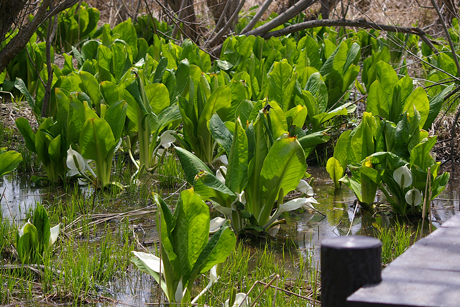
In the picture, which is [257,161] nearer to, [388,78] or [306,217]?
[306,217]

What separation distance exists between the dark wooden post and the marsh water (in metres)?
0.90

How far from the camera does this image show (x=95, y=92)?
3.23 meters

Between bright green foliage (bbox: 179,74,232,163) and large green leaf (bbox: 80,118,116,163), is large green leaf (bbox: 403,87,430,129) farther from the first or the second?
large green leaf (bbox: 80,118,116,163)

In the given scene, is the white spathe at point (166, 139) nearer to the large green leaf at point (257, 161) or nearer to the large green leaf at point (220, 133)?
the large green leaf at point (220, 133)

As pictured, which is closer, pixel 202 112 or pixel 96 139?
pixel 96 139

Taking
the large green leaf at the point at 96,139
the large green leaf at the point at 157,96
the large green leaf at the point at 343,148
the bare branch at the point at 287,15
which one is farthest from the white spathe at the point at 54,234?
the bare branch at the point at 287,15

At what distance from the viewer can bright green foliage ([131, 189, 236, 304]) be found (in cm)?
154

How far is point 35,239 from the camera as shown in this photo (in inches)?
73.2

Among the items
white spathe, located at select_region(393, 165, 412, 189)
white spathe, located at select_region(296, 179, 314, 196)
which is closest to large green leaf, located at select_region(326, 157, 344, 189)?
white spathe, located at select_region(296, 179, 314, 196)

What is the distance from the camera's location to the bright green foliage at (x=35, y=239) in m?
1.84

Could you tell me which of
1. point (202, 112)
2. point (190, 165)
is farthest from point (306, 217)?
point (202, 112)

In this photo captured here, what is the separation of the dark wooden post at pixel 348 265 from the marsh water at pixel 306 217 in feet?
2.95

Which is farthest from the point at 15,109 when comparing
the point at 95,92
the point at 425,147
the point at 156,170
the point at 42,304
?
the point at 425,147

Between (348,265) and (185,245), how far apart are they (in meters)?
0.70
